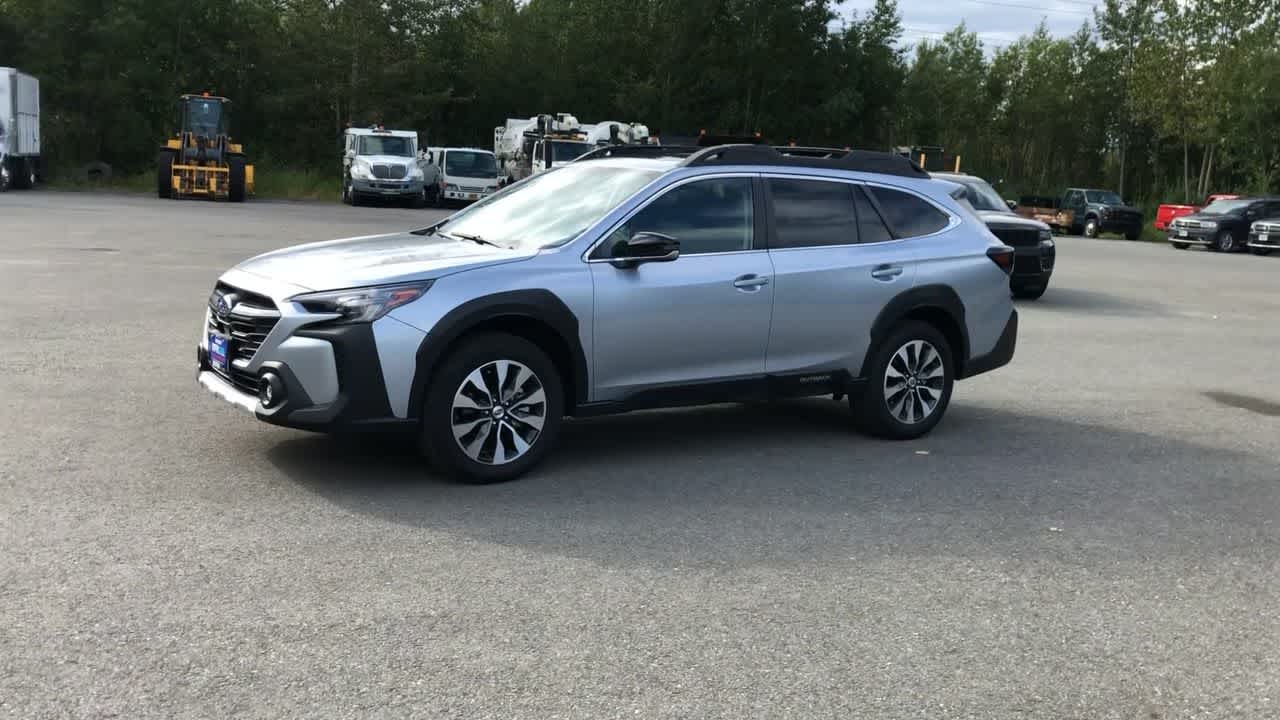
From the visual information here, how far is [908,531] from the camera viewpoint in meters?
6.14

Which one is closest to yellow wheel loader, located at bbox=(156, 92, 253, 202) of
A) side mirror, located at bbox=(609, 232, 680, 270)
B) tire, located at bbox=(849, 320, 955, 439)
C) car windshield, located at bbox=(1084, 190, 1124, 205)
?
car windshield, located at bbox=(1084, 190, 1124, 205)

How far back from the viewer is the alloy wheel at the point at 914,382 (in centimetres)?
816

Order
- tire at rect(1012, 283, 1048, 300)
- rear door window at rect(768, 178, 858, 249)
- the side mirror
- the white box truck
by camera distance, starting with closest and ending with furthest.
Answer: the side mirror, rear door window at rect(768, 178, 858, 249), tire at rect(1012, 283, 1048, 300), the white box truck

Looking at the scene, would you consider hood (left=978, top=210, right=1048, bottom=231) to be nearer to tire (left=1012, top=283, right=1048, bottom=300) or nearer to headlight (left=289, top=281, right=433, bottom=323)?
tire (left=1012, top=283, right=1048, bottom=300)

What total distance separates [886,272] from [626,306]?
193cm

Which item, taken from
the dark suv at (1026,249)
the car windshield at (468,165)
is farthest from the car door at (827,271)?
the car windshield at (468,165)

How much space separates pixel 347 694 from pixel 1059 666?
2409mm

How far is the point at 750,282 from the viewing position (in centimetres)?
740

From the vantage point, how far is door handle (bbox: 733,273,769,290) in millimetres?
7352

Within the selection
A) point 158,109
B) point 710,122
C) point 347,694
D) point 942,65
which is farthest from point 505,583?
point 942,65

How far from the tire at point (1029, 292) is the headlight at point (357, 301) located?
42.6ft

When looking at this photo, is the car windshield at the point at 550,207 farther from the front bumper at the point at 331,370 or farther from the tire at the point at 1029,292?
the tire at the point at 1029,292

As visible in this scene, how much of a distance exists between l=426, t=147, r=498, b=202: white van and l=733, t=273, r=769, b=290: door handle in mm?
36961

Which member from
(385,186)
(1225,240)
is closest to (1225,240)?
(1225,240)
